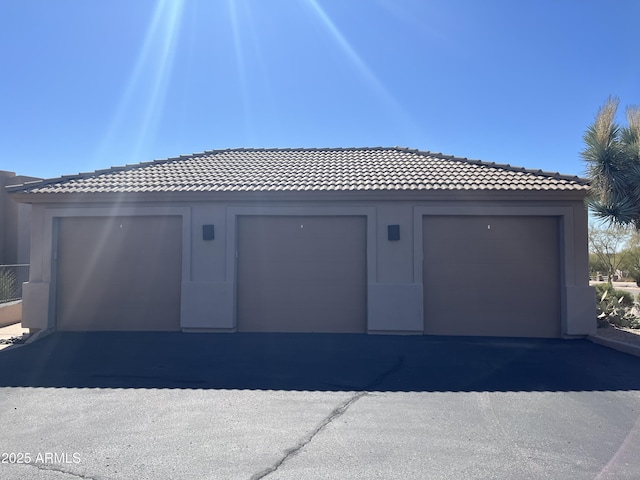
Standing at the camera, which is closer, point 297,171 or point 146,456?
point 146,456

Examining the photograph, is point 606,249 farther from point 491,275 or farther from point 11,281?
point 11,281

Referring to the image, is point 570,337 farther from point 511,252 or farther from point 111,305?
point 111,305

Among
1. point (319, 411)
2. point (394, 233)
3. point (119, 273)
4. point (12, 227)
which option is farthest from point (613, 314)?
point (12, 227)

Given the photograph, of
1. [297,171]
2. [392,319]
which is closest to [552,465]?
[392,319]

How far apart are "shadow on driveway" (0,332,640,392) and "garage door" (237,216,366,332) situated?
0.52 meters

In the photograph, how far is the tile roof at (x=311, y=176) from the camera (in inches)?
429

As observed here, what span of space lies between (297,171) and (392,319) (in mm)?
4494

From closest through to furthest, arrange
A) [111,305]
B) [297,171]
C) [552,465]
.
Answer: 1. [552,465]
2. [111,305]
3. [297,171]

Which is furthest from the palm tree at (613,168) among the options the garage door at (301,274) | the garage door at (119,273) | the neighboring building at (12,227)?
the neighboring building at (12,227)

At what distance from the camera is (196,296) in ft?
35.9

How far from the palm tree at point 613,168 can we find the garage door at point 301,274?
4.91m

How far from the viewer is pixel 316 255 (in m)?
11.1

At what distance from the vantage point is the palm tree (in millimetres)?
9758

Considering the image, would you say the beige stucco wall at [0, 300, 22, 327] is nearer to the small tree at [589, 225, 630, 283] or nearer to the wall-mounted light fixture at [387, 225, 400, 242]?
the wall-mounted light fixture at [387, 225, 400, 242]
